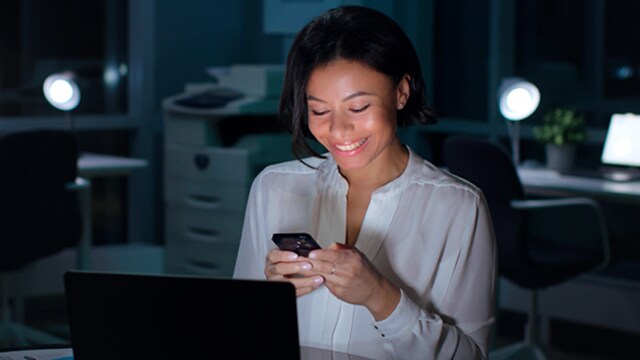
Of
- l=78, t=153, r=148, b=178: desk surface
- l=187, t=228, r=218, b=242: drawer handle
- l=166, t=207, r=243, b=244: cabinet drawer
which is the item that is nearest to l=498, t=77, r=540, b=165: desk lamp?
l=166, t=207, r=243, b=244: cabinet drawer

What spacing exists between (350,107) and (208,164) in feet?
10.6

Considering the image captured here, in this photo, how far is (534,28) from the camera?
5215 millimetres

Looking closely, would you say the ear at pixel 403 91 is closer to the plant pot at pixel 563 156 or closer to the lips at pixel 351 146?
the lips at pixel 351 146

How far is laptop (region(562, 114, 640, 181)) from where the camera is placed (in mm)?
4379

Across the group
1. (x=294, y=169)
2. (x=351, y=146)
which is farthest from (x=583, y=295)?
(x=351, y=146)

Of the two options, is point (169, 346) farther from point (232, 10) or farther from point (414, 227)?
point (232, 10)

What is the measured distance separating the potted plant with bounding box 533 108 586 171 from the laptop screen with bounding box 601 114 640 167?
12 cm

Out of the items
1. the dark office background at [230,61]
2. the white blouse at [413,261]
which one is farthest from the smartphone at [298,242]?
the dark office background at [230,61]

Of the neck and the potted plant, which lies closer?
the neck

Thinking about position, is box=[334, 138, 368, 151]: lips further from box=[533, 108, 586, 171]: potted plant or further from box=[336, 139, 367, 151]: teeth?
box=[533, 108, 586, 171]: potted plant

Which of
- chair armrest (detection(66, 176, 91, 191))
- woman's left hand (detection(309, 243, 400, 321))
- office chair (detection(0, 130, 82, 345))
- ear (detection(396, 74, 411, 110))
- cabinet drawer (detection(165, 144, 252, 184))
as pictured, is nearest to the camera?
woman's left hand (detection(309, 243, 400, 321))

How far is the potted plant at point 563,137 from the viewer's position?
453 cm

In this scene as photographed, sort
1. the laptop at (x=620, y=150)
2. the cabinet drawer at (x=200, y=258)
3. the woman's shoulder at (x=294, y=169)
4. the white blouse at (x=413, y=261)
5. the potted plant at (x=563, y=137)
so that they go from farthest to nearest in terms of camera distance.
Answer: the cabinet drawer at (x=200, y=258)
the potted plant at (x=563, y=137)
the laptop at (x=620, y=150)
the woman's shoulder at (x=294, y=169)
the white blouse at (x=413, y=261)

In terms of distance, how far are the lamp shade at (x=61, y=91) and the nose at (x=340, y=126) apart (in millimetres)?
3397
